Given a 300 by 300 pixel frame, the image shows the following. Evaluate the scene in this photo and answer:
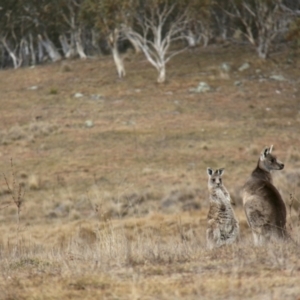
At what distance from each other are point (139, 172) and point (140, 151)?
3.55 meters

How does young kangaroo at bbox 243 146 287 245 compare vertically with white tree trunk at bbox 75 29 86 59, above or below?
above

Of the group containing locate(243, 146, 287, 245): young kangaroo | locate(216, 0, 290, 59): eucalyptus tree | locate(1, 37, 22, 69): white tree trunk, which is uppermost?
locate(243, 146, 287, 245): young kangaroo

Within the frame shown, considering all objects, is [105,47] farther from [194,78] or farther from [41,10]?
[194,78]

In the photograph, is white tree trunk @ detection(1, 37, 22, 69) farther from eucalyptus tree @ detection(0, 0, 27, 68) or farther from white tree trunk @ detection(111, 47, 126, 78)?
white tree trunk @ detection(111, 47, 126, 78)

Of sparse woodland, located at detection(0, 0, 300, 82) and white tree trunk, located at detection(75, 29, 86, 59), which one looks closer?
sparse woodland, located at detection(0, 0, 300, 82)

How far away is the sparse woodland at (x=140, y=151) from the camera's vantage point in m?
7.46

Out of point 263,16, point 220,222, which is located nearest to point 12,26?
point 263,16

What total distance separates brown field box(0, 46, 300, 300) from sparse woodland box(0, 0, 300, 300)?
4cm

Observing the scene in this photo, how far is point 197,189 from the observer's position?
24031mm

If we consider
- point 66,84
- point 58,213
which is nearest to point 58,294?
point 58,213

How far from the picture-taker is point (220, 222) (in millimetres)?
10406

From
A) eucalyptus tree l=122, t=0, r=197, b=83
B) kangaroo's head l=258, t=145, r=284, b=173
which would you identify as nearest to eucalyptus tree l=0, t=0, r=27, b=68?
eucalyptus tree l=122, t=0, r=197, b=83

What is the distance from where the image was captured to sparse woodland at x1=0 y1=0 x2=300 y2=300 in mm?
7461

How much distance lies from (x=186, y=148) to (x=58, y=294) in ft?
80.9
